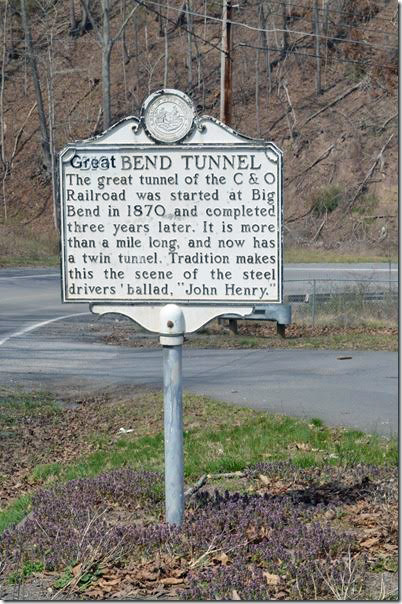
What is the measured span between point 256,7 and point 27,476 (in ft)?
178

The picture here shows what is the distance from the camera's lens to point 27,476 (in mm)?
9125

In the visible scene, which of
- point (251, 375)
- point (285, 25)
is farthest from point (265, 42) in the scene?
point (251, 375)

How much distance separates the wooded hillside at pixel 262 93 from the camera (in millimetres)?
45344

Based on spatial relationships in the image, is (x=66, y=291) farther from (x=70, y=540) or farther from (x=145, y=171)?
(x=70, y=540)

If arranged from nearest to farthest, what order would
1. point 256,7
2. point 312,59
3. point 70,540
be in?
point 70,540 < point 312,59 < point 256,7

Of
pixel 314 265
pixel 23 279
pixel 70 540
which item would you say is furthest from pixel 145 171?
pixel 314 265

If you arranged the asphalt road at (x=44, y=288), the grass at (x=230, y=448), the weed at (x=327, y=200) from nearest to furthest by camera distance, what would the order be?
the grass at (x=230, y=448) → the asphalt road at (x=44, y=288) → the weed at (x=327, y=200)

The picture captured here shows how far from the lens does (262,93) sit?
177 ft

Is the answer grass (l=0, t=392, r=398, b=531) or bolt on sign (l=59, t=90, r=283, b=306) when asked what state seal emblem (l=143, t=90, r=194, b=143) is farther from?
grass (l=0, t=392, r=398, b=531)

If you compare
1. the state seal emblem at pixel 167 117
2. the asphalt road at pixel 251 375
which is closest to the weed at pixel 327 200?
the asphalt road at pixel 251 375

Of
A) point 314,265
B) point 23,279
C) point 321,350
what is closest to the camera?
point 321,350

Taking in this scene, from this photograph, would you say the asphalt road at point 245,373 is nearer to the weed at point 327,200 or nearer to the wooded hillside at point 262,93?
the wooded hillside at point 262,93

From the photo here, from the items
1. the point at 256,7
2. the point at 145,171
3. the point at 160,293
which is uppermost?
the point at 256,7

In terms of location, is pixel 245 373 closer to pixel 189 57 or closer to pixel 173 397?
pixel 173 397
